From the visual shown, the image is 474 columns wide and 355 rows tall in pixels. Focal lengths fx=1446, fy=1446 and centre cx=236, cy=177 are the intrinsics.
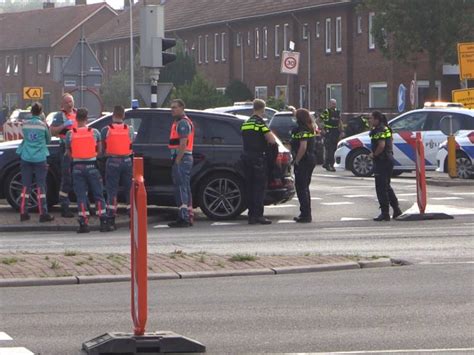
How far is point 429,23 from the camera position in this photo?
174ft

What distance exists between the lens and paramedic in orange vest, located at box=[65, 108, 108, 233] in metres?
19.8

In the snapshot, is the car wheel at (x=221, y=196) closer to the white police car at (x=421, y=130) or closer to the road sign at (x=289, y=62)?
the white police car at (x=421, y=130)

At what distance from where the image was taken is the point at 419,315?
36.6 ft

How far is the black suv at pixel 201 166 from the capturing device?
2155 centimetres

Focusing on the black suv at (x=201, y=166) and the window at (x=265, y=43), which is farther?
the window at (x=265, y=43)

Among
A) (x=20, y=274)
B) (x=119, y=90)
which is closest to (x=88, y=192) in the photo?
(x=20, y=274)

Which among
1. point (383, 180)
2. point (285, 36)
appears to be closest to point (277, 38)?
point (285, 36)

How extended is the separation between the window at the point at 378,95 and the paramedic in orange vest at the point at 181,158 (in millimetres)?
41683

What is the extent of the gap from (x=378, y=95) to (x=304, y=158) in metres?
41.8

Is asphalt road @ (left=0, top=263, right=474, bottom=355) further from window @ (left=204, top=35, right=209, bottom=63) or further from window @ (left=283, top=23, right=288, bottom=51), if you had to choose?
window @ (left=204, top=35, right=209, bottom=63)

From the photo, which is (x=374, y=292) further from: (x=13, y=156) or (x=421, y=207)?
(x=13, y=156)

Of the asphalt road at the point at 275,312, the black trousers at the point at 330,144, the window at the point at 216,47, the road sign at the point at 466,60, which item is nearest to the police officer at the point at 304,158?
the asphalt road at the point at 275,312

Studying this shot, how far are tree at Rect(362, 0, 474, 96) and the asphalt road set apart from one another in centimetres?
3952

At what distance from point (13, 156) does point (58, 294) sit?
967cm
